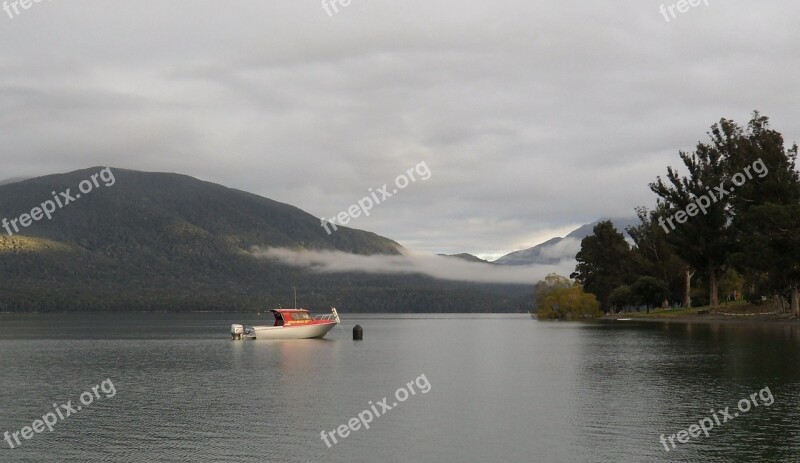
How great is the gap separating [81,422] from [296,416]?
423 inches

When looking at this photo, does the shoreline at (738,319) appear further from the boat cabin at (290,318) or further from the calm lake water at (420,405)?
the boat cabin at (290,318)

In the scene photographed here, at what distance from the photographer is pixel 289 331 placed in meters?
124

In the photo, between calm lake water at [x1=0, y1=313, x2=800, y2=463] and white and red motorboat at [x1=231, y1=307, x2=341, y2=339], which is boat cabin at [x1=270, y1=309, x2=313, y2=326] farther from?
calm lake water at [x1=0, y1=313, x2=800, y2=463]

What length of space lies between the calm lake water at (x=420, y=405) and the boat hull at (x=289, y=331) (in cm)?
3708

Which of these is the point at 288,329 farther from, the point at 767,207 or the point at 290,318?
the point at 767,207

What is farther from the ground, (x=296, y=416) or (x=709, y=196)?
(x=709, y=196)

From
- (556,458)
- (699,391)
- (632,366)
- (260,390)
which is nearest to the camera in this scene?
(556,458)

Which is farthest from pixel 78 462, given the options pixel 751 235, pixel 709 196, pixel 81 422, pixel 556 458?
pixel 709 196

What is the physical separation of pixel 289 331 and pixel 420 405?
79564mm

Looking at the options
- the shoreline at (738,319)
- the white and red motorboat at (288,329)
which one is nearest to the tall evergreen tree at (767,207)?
the shoreline at (738,319)

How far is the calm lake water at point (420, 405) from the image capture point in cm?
3391

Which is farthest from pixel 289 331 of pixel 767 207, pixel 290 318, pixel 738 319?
pixel 738 319

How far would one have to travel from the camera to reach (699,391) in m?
50.2

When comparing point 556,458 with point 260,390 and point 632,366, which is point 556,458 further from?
point 632,366
